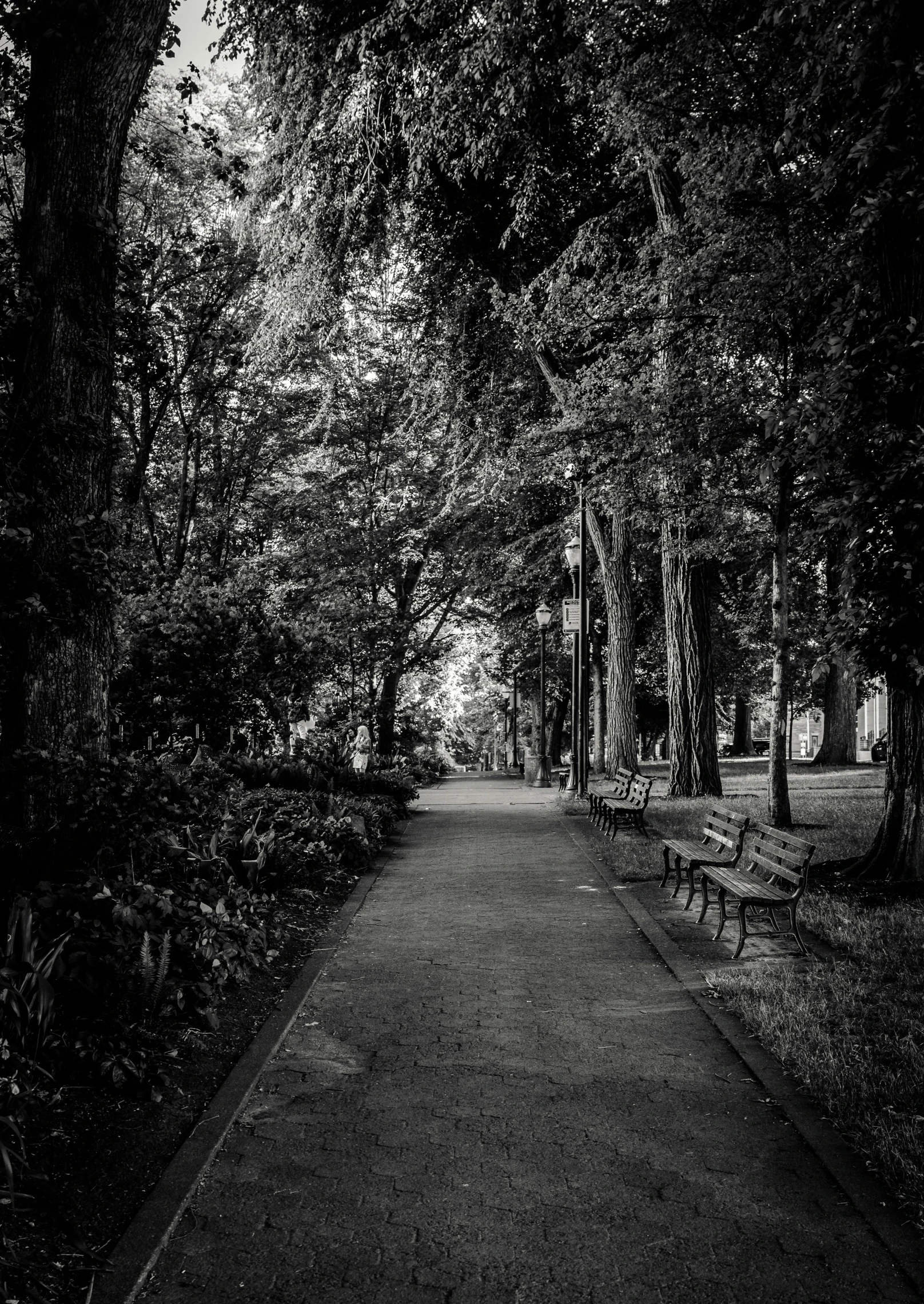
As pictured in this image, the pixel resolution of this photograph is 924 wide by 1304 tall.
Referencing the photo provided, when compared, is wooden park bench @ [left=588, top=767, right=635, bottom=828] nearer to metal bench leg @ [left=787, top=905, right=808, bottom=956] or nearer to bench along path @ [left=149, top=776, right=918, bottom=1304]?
metal bench leg @ [left=787, top=905, right=808, bottom=956]

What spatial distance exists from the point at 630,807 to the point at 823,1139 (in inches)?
334

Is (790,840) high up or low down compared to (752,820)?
up

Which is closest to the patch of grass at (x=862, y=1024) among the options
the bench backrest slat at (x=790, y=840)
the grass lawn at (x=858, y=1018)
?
the grass lawn at (x=858, y=1018)

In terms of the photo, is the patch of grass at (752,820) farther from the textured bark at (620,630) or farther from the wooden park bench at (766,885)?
the textured bark at (620,630)

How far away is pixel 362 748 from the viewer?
20.5 metres

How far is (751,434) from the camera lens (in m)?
11.4

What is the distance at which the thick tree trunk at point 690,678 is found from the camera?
1523cm

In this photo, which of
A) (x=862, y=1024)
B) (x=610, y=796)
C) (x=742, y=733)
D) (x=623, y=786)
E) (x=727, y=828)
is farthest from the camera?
(x=742, y=733)

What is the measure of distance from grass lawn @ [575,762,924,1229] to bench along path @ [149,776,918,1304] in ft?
0.89

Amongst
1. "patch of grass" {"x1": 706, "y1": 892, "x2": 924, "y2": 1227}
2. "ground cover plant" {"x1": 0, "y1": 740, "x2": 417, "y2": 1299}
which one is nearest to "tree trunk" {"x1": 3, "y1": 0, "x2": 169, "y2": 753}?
"ground cover plant" {"x1": 0, "y1": 740, "x2": 417, "y2": 1299}

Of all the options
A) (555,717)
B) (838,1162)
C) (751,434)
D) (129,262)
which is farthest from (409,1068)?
(555,717)

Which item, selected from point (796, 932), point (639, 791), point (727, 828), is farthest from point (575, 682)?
point (796, 932)

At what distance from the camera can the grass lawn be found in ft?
12.2

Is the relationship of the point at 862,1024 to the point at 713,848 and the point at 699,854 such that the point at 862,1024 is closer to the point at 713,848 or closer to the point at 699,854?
the point at 699,854
